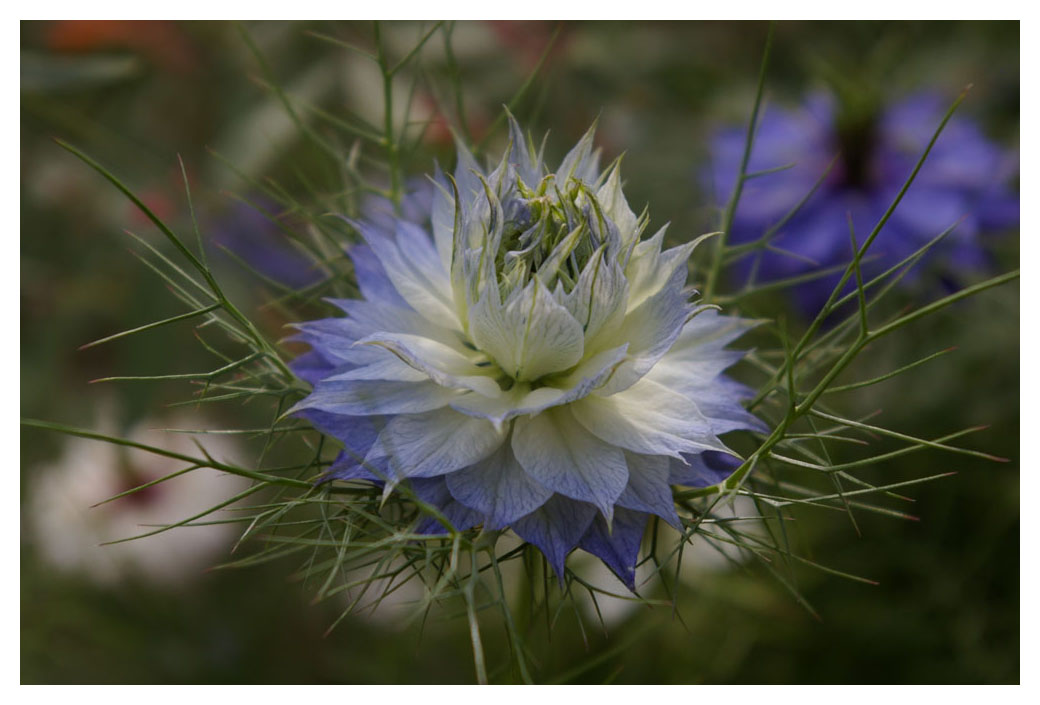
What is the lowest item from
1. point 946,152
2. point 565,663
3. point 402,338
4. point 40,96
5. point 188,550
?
point 565,663

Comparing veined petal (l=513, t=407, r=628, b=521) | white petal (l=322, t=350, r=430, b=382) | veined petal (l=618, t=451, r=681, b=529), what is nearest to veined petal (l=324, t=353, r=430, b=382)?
white petal (l=322, t=350, r=430, b=382)

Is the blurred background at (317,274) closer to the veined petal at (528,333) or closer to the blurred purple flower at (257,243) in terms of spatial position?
the blurred purple flower at (257,243)

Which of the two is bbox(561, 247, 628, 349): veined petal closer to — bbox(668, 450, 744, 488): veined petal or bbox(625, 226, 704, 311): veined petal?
bbox(625, 226, 704, 311): veined petal

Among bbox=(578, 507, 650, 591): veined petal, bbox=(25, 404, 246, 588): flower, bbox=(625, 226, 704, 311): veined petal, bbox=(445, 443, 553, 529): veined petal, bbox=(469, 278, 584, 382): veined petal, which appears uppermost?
bbox=(625, 226, 704, 311): veined petal

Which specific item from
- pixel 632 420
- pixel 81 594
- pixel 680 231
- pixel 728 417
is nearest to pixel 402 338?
pixel 632 420

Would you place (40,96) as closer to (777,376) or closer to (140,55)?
(140,55)

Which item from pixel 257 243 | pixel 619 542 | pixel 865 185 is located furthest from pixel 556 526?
pixel 257 243

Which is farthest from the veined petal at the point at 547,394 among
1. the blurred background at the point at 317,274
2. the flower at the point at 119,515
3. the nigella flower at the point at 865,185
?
the flower at the point at 119,515
